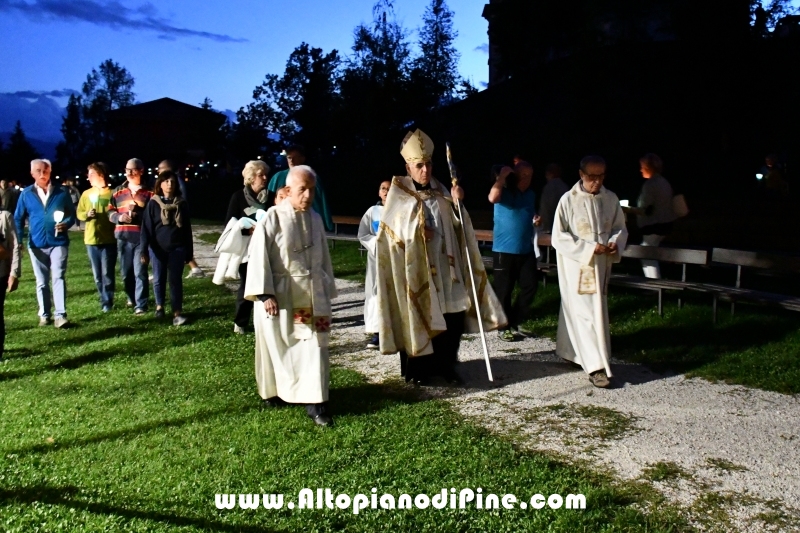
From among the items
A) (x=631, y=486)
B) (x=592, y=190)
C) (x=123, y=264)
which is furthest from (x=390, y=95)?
(x=631, y=486)

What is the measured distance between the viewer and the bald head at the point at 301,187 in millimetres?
6199

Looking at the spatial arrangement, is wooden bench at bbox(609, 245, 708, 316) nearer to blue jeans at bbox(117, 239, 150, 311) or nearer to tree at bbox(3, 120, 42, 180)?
blue jeans at bbox(117, 239, 150, 311)

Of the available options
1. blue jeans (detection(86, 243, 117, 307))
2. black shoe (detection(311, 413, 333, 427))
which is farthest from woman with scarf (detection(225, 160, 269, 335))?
black shoe (detection(311, 413, 333, 427))

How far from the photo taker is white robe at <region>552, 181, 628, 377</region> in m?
A: 7.33

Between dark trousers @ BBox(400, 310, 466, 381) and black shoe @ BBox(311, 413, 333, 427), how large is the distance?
53.5 inches

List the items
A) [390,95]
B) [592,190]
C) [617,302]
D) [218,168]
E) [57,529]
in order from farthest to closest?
[218,168], [390,95], [617,302], [592,190], [57,529]

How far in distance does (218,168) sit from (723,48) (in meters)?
37.8

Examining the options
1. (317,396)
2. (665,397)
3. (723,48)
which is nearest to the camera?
(317,396)

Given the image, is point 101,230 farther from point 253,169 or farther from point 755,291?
point 755,291

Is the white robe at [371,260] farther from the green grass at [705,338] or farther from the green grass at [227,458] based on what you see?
the green grass at [705,338]

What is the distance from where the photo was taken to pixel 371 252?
345 inches

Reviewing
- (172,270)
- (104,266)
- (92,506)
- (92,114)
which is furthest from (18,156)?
(92,506)

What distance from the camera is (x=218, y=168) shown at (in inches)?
2110

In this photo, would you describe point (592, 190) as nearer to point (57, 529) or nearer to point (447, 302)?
point (447, 302)
